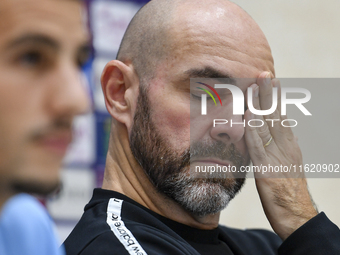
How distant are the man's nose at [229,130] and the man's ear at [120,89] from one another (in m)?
0.28

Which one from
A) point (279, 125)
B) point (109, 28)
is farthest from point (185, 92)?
point (109, 28)

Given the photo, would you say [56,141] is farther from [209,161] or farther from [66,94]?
[209,161]

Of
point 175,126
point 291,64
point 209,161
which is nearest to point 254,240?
point 209,161

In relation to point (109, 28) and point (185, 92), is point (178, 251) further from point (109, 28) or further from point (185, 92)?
point (109, 28)

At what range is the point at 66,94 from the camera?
0.98 ft

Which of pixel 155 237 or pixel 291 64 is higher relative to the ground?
pixel 291 64

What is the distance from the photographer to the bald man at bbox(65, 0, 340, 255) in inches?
49.1

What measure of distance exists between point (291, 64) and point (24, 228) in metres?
2.71

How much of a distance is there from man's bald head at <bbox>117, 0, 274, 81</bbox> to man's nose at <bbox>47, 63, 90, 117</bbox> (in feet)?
3.31

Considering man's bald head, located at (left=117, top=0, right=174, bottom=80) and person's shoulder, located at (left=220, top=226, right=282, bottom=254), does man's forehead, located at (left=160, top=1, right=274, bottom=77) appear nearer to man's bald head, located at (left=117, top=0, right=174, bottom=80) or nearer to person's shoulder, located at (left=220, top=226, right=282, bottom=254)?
man's bald head, located at (left=117, top=0, right=174, bottom=80)

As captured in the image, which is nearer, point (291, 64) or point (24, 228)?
point (24, 228)

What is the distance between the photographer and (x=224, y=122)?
1.29 meters

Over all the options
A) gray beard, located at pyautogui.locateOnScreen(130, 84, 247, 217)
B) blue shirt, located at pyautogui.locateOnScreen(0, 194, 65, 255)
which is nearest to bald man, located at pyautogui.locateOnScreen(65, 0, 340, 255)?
gray beard, located at pyautogui.locateOnScreen(130, 84, 247, 217)

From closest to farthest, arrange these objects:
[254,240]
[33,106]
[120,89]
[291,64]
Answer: [33,106]
[120,89]
[254,240]
[291,64]
